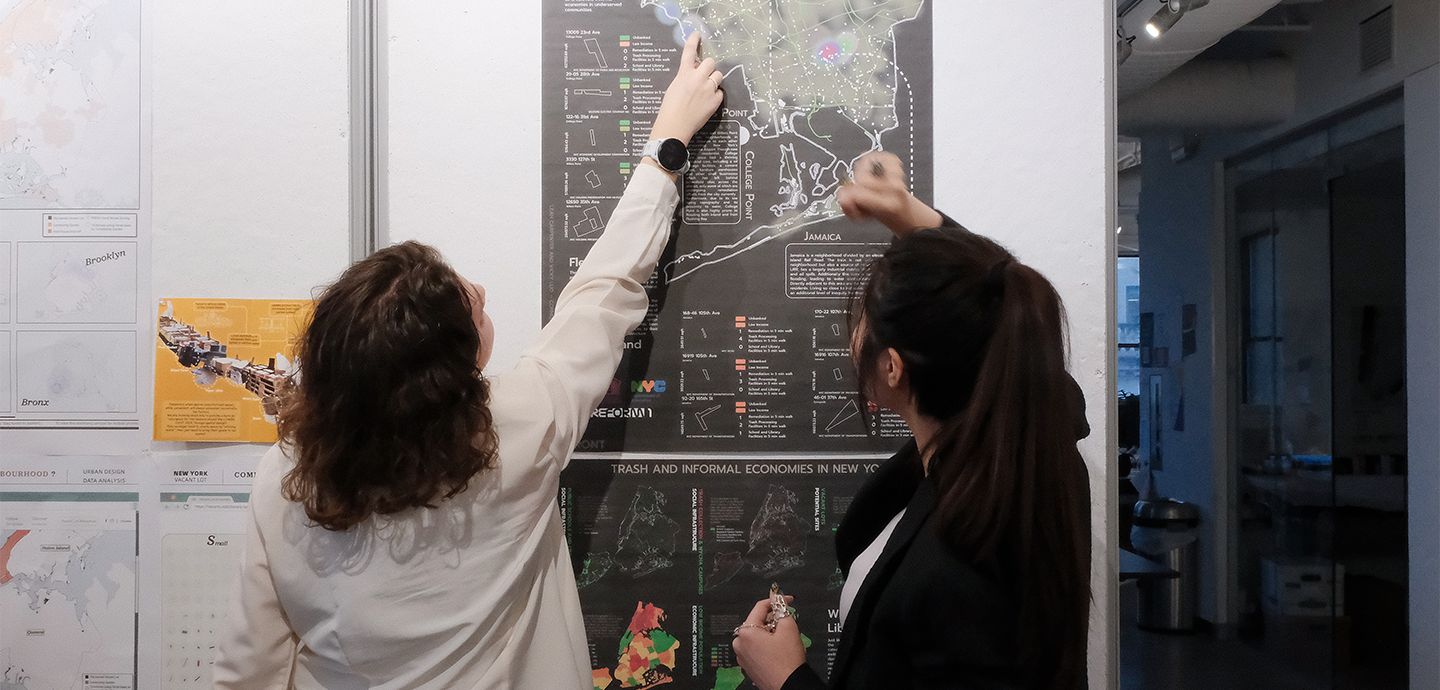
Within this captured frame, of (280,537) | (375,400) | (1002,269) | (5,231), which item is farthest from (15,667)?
(1002,269)

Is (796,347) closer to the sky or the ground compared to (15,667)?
closer to the sky

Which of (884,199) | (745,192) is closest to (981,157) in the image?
(884,199)

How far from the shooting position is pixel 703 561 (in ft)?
5.29

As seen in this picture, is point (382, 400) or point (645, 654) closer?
point (382, 400)

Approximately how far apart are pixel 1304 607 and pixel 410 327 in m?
3.98

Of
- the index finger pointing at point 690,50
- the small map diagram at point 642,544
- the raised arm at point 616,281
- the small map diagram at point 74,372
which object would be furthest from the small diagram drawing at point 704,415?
the small map diagram at point 74,372

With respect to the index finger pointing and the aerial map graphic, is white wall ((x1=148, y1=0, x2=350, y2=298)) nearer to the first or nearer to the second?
the aerial map graphic

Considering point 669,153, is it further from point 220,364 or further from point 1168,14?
point 1168,14

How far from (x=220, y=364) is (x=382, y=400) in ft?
2.83

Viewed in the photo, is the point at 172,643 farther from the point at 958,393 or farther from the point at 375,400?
the point at 958,393

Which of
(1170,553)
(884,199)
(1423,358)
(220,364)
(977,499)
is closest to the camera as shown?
(977,499)

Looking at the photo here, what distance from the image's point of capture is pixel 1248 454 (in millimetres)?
3352

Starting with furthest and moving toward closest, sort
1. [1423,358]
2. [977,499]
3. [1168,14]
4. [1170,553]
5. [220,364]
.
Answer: [1170,553], [1423,358], [1168,14], [220,364], [977,499]

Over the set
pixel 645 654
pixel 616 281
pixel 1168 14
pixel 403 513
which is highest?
pixel 1168 14
